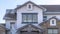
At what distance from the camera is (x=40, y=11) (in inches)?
939

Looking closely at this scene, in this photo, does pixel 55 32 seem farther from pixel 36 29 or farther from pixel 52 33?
pixel 36 29

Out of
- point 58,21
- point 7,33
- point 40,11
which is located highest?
point 40,11

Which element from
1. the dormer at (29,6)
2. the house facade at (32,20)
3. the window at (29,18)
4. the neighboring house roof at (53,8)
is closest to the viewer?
the house facade at (32,20)

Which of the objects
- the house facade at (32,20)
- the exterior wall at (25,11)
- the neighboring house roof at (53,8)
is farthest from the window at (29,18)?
the neighboring house roof at (53,8)

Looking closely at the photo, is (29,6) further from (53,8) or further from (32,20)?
(53,8)

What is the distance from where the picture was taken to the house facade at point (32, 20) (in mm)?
22547

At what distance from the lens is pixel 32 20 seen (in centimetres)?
2358

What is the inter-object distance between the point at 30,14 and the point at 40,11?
1.55m

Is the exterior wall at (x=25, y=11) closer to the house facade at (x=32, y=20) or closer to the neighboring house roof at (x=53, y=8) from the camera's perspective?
the house facade at (x=32, y=20)

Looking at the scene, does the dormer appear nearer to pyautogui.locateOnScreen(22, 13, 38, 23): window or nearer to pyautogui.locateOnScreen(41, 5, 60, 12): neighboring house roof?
pyautogui.locateOnScreen(22, 13, 38, 23): window

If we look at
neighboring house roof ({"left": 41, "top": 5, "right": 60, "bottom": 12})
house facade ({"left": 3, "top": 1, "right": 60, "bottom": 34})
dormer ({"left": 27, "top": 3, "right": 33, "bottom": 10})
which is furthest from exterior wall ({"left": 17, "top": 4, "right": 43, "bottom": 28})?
neighboring house roof ({"left": 41, "top": 5, "right": 60, "bottom": 12})

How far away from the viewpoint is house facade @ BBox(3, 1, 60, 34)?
2255cm

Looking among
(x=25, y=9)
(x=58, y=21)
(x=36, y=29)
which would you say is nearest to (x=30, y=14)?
(x=25, y=9)

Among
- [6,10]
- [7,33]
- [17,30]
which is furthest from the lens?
[6,10]
